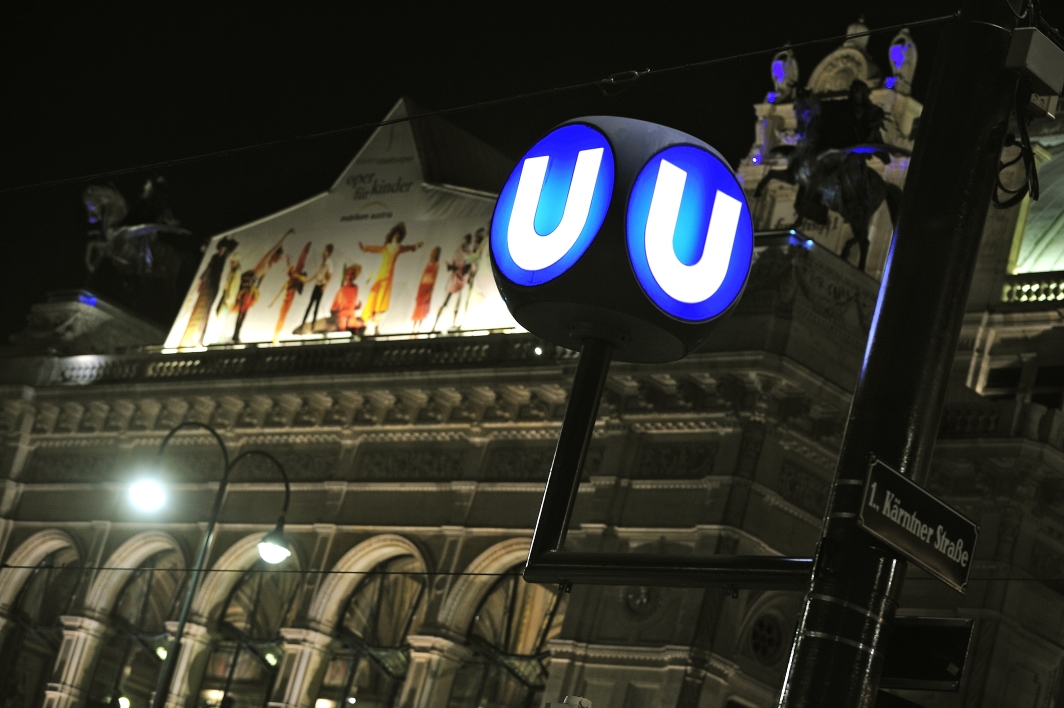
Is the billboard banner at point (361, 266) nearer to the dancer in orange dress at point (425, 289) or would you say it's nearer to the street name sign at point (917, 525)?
the dancer in orange dress at point (425, 289)

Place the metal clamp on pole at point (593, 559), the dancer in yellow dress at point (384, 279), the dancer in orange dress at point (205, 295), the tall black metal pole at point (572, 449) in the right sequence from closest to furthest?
the metal clamp on pole at point (593, 559) < the tall black metal pole at point (572, 449) < the dancer in yellow dress at point (384, 279) < the dancer in orange dress at point (205, 295)

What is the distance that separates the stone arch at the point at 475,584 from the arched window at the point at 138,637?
6960 mm

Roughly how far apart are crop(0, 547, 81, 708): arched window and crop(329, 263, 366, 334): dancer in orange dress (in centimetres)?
767

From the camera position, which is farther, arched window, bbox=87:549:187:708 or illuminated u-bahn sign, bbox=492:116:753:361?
arched window, bbox=87:549:187:708

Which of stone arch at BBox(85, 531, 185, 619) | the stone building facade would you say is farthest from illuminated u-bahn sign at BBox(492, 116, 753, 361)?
stone arch at BBox(85, 531, 185, 619)

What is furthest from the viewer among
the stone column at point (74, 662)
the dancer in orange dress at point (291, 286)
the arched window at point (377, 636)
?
the dancer in orange dress at point (291, 286)

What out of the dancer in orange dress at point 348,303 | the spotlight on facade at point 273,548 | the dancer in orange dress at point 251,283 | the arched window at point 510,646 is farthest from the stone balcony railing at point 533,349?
the spotlight on facade at point 273,548

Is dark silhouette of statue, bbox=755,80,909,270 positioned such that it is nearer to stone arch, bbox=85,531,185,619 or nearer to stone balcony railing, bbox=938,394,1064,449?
stone balcony railing, bbox=938,394,1064,449

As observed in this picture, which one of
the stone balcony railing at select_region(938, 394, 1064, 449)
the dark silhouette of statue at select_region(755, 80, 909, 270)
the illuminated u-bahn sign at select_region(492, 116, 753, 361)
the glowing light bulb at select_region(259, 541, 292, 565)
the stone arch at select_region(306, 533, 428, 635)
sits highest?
the dark silhouette of statue at select_region(755, 80, 909, 270)

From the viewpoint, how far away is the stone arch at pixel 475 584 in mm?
28031

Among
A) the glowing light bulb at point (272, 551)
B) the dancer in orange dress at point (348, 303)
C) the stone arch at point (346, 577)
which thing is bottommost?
the glowing light bulb at point (272, 551)

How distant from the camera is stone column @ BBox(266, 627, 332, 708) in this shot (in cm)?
2931

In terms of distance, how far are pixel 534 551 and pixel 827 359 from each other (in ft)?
71.6

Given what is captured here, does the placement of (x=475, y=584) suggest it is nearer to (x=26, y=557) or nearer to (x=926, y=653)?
(x=26, y=557)
